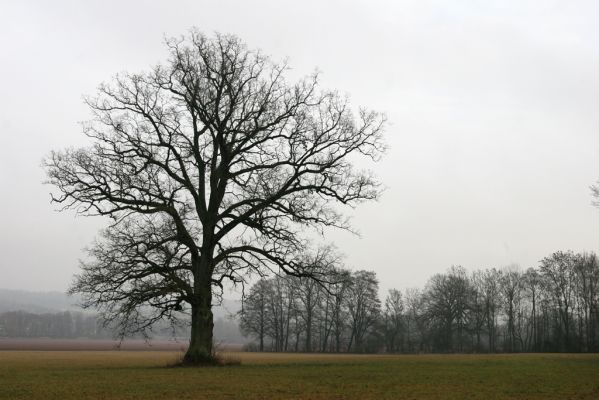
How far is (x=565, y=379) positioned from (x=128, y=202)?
68.0 ft

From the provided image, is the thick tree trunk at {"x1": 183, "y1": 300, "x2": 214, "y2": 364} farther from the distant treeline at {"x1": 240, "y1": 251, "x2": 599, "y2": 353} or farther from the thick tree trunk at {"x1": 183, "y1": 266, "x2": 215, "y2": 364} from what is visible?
the distant treeline at {"x1": 240, "y1": 251, "x2": 599, "y2": 353}

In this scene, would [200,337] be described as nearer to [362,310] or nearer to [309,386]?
[309,386]

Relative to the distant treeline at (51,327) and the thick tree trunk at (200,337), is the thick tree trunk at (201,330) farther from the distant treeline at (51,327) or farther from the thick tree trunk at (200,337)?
the distant treeline at (51,327)

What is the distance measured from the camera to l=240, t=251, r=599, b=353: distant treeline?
82.2m

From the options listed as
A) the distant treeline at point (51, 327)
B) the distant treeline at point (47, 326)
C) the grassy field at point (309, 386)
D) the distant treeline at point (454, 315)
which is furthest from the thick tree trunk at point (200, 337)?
the distant treeline at point (47, 326)

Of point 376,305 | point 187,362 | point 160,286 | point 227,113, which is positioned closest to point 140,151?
point 227,113

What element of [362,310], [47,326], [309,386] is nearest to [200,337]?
[309,386]

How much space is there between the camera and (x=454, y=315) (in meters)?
87.9

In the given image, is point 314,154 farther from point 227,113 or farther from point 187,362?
point 187,362

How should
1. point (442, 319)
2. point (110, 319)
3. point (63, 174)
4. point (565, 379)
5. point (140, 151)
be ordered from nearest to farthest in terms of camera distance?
1. point (565, 379)
2. point (110, 319)
3. point (63, 174)
4. point (140, 151)
5. point (442, 319)

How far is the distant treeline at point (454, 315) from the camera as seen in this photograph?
8219 centimetres

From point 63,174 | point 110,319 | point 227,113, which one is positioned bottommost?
point 110,319

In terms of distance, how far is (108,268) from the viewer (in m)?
24.7

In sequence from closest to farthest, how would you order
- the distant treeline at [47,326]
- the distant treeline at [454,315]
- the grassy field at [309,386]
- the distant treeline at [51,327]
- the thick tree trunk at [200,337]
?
the grassy field at [309,386], the thick tree trunk at [200,337], the distant treeline at [454,315], the distant treeline at [51,327], the distant treeline at [47,326]
